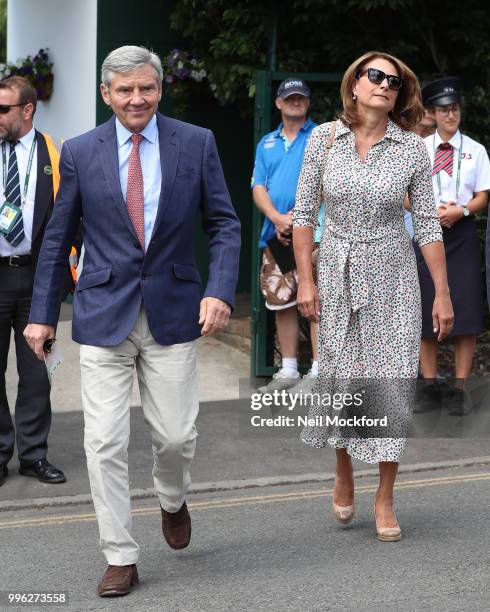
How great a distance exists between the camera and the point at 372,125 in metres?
5.94

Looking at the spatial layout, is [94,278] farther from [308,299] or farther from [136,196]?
[308,299]

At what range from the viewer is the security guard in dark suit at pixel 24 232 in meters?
7.13

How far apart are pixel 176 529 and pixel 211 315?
1034 mm

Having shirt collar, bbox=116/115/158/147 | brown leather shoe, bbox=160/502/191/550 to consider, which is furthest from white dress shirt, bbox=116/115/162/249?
brown leather shoe, bbox=160/502/191/550

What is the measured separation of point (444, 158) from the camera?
877cm

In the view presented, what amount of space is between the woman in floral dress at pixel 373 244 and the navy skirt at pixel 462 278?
281 centimetres

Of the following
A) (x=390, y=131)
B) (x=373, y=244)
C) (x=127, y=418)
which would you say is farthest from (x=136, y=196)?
(x=390, y=131)

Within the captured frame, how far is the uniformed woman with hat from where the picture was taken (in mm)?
8742

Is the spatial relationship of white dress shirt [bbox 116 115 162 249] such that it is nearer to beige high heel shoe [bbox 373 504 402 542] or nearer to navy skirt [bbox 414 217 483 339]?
beige high heel shoe [bbox 373 504 402 542]

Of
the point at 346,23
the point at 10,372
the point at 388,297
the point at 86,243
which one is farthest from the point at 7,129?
the point at 346,23

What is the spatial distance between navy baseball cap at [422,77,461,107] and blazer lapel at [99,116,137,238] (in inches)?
151

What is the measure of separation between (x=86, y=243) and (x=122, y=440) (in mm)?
825

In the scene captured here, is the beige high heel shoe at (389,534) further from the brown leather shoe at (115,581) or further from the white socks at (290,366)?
the white socks at (290,366)

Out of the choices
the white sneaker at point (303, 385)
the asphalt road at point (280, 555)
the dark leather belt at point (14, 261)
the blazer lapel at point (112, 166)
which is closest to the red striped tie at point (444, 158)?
the white sneaker at point (303, 385)
